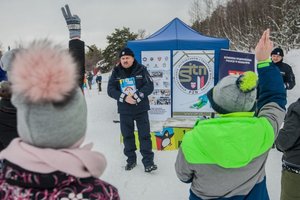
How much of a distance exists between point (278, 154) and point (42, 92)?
5.50m

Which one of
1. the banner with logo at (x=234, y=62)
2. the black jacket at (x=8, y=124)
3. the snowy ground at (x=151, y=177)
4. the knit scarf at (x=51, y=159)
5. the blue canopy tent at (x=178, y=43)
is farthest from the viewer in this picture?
the blue canopy tent at (x=178, y=43)

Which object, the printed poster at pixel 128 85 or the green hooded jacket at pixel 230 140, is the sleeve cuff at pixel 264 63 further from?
the printed poster at pixel 128 85

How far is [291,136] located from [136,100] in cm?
271

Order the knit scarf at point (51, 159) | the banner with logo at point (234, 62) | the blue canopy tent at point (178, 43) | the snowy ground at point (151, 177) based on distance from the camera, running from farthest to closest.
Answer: the blue canopy tent at point (178, 43)
the banner with logo at point (234, 62)
the snowy ground at point (151, 177)
the knit scarf at point (51, 159)

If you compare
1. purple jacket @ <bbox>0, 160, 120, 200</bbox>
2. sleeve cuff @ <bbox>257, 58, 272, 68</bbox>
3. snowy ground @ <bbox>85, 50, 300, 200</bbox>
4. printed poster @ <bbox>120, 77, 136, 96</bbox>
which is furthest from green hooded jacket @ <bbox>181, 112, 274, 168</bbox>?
printed poster @ <bbox>120, 77, 136, 96</bbox>

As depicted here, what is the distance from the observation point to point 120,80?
Result: 17.6 feet

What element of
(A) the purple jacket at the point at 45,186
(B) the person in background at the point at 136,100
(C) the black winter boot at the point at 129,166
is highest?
(A) the purple jacket at the point at 45,186

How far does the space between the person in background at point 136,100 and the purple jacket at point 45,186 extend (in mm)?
3842

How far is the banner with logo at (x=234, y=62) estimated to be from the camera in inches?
263

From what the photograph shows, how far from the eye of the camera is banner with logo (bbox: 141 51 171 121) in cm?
697

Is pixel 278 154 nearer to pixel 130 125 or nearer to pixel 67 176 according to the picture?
pixel 130 125

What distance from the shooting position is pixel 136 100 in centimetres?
514

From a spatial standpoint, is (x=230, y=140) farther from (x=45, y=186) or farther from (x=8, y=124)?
(x=8, y=124)

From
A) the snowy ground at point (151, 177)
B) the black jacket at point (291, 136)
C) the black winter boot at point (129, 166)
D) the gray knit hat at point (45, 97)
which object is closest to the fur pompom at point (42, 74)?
the gray knit hat at point (45, 97)
